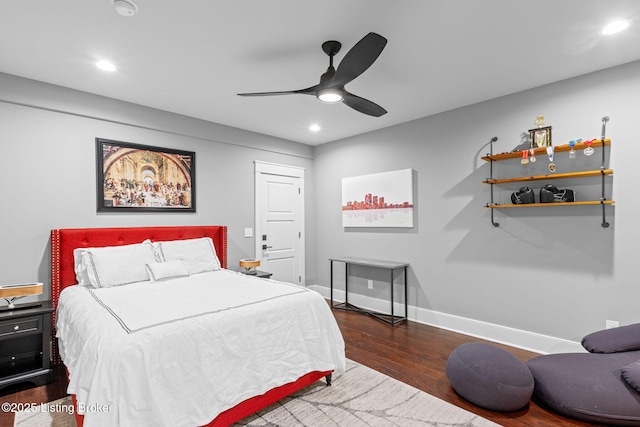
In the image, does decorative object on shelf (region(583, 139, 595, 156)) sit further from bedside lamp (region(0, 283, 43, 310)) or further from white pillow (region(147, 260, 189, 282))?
bedside lamp (region(0, 283, 43, 310))

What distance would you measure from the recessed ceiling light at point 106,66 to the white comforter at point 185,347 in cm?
200

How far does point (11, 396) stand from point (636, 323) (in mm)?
5164

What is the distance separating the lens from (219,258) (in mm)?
4262

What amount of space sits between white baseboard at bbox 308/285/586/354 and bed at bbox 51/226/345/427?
2.01 metres

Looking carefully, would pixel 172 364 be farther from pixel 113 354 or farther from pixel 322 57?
pixel 322 57

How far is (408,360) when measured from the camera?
308cm

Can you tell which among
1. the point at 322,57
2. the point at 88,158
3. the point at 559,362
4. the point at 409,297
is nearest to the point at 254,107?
the point at 322,57

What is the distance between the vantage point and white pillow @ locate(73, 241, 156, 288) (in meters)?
2.98

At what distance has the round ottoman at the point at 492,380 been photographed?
7.20ft

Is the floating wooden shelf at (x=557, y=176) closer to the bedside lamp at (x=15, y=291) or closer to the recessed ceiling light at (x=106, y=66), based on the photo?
the recessed ceiling light at (x=106, y=66)

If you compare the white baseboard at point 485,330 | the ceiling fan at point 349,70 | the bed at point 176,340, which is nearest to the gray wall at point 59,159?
the bed at point 176,340

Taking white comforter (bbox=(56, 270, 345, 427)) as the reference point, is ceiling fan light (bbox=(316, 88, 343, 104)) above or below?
above

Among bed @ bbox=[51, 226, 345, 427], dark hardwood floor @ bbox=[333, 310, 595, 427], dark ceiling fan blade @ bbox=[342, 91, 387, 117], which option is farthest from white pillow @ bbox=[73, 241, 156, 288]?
dark ceiling fan blade @ bbox=[342, 91, 387, 117]

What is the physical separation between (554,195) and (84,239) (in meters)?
4.75
